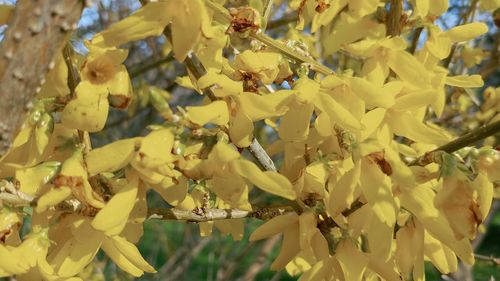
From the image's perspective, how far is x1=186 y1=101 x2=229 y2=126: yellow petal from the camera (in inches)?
41.9

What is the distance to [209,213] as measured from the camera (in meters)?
1.21

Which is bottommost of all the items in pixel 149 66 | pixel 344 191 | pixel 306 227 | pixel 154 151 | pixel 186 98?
pixel 186 98

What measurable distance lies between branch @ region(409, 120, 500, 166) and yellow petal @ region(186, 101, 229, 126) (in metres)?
0.35

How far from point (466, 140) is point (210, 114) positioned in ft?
1.33

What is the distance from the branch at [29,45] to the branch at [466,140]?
1.99ft

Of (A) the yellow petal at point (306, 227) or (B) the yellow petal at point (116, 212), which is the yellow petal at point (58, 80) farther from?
(A) the yellow petal at point (306, 227)

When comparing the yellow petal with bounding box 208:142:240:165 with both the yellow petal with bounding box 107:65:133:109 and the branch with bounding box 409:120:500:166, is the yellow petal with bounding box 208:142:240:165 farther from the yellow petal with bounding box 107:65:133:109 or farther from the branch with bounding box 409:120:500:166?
the branch with bounding box 409:120:500:166

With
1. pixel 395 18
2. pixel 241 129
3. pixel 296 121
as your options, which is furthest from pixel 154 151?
pixel 395 18

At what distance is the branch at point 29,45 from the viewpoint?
2.81 feet

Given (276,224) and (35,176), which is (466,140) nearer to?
(276,224)

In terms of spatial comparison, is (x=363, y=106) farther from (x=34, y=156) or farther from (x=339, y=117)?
(x=34, y=156)

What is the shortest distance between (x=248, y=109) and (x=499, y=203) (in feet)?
9.94

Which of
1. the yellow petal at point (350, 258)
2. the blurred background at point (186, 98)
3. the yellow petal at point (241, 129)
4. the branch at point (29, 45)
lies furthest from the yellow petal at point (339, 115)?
the blurred background at point (186, 98)

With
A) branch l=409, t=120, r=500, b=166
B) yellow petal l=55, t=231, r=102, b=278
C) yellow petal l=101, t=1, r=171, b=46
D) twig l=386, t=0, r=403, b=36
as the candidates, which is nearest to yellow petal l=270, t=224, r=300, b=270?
branch l=409, t=120, r=500, b=166
